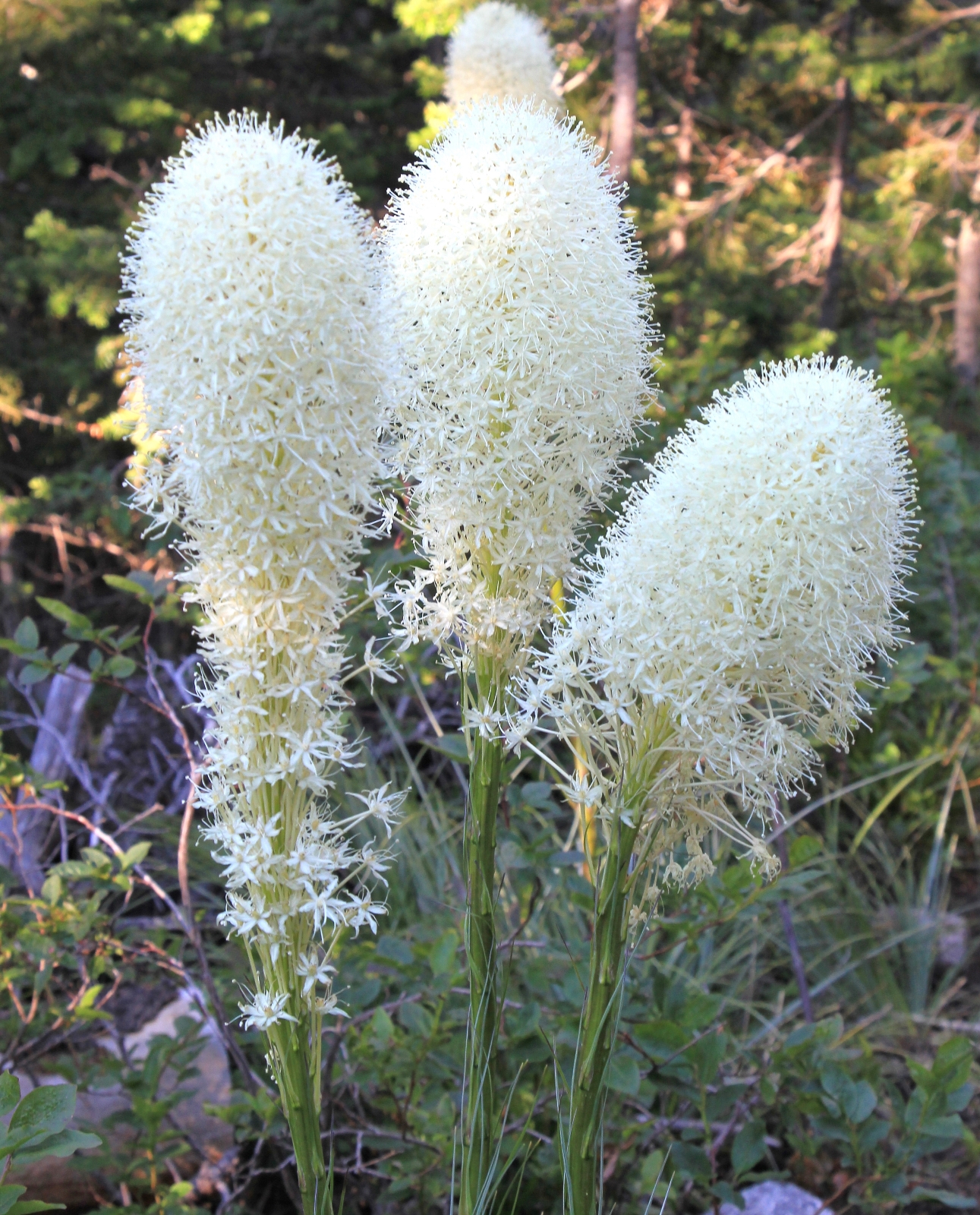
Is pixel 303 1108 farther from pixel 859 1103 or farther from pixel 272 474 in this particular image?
pixel 859 1103

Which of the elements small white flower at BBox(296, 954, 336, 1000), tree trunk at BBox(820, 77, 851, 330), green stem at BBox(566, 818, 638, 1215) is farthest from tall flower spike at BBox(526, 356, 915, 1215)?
tree trunk at BBox(820, 77, 851, 330)

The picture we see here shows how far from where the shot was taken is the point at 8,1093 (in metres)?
1.35

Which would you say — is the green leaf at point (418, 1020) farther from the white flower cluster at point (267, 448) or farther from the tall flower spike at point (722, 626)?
the white flower cluster at point (267, 448)

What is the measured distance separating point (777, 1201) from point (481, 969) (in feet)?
4.53

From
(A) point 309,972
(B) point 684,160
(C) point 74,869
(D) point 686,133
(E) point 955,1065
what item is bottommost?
(E) point 955,1065

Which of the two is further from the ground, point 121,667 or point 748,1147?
point 121,667

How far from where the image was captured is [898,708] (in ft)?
16.2

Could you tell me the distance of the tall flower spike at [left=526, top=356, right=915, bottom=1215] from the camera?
4.49 feet

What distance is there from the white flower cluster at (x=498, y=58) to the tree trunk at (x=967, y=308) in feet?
19.1

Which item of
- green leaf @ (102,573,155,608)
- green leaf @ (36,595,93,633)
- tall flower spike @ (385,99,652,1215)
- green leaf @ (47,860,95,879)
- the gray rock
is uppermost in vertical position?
tall flower spike @ (385,99,652,1215)

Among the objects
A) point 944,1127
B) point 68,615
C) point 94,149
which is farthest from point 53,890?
point 94,149

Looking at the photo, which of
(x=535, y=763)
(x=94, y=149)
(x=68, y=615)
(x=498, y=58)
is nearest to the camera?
(x=68, y=615)

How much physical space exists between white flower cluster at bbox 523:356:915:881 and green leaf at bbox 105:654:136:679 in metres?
1.00

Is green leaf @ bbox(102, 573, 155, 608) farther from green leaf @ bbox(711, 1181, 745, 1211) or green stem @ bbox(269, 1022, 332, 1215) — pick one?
green leaf @ bbox(711, 1181, 745, 1211)
